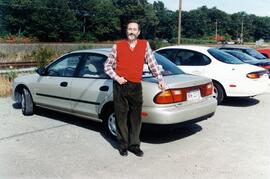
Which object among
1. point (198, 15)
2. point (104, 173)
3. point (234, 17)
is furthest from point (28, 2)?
point (234, 17)

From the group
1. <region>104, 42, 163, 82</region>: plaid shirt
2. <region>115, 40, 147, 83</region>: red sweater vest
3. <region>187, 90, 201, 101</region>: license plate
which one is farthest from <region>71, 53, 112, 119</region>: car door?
<region>187, 90, 201, 101</region>: license plate

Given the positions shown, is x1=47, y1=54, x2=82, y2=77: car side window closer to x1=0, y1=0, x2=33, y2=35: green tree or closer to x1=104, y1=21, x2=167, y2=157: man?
x1=104, y1=21, x2=167, y2=157: man

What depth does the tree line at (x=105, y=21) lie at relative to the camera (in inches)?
2734

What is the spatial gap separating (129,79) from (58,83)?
224cm

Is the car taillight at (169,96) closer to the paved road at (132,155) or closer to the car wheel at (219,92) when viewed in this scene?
the paved road at (132,155)

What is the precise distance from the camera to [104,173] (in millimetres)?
4586

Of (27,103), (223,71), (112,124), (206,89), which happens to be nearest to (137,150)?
(112,124)

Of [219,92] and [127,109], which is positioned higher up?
[127,109]

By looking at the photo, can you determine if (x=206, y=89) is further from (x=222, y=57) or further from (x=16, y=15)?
(x=16, y=15)

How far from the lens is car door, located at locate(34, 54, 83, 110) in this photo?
6656 mm

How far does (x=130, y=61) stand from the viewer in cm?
495

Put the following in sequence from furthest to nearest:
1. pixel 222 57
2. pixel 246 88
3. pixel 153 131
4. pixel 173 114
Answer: pixel 222 57 < pixel 246 88 < pixel 153 131 < pixel 173 114

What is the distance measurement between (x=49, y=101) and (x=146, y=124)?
7.82ft

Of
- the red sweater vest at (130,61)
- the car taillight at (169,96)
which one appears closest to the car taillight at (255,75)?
the car taillight at (169,96)
